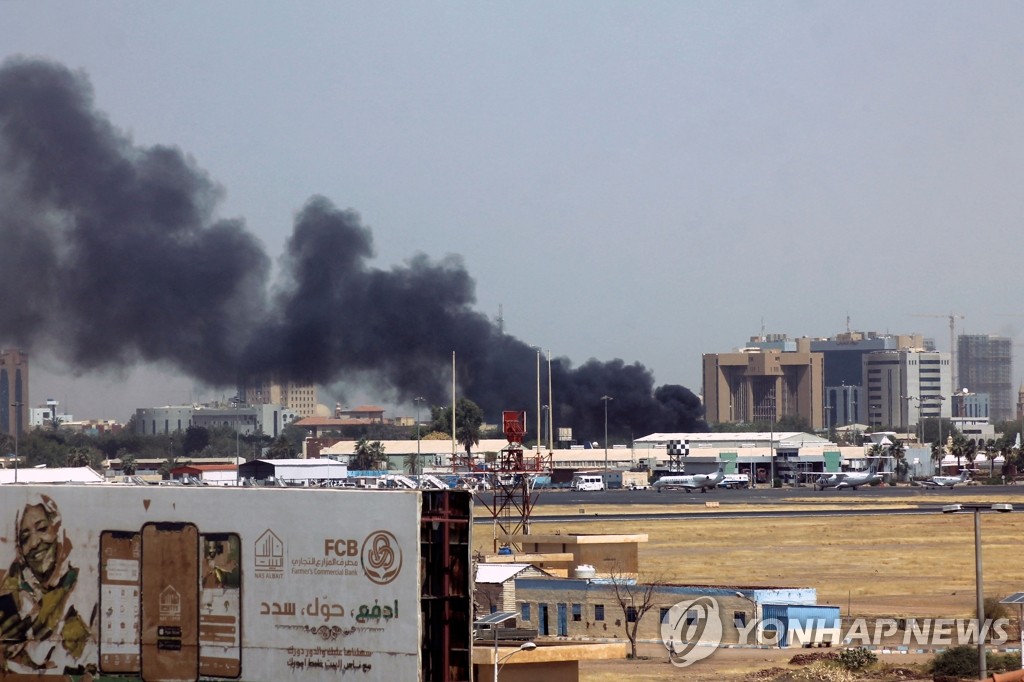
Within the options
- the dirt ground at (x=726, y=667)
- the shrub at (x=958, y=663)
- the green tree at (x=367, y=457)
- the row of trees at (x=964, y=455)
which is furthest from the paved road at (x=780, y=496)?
the shrub at (x=958, y=663)

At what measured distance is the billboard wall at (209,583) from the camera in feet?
59.7

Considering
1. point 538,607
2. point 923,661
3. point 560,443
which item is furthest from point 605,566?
point 560,443

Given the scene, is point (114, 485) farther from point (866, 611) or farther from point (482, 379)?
point (482, 379)

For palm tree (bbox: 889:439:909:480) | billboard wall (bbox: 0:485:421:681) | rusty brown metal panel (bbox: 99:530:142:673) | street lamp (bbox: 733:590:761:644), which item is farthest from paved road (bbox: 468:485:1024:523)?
rusty brown metal panel (bbox: 99:530:142:673)

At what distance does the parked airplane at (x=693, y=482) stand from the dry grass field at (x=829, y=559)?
41200 mm

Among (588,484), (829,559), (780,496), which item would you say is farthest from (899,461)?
(829,559)

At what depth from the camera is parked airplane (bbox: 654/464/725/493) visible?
392ft

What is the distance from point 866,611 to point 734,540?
932 inches

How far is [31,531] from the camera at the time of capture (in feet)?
67.5

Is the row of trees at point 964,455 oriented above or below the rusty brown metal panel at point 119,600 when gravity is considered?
below

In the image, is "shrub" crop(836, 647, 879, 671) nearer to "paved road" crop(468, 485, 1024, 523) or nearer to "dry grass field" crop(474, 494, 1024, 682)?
"dry grass field" crop(474, 494, 1024, 682)

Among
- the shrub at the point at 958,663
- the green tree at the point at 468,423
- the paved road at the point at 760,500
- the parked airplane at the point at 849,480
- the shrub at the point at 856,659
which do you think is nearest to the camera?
the shrub at the point at 958,663

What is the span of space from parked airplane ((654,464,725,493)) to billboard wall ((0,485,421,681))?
98076 millimetres

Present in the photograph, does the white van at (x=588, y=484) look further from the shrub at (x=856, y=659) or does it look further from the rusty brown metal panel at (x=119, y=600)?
the rusty brown metal panel at (x=119, y=600)
